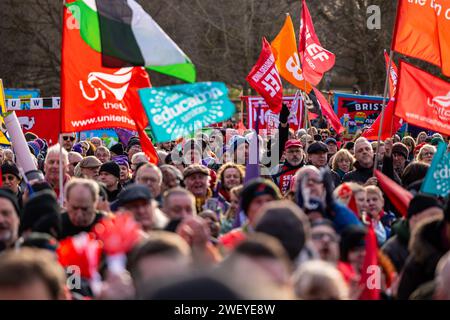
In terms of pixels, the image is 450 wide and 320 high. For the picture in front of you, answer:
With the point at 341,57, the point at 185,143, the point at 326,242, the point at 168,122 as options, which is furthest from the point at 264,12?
the point at 326,242

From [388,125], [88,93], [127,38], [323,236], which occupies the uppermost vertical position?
[127,38]

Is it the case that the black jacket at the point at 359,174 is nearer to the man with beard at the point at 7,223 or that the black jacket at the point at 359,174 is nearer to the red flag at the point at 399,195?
the red flag at the point at 399,195

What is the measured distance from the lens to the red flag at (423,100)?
9.52 metres

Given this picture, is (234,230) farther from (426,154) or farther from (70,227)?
(426,154)

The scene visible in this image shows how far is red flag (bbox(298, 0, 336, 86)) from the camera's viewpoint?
566 inches

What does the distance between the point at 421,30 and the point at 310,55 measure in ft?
14.6

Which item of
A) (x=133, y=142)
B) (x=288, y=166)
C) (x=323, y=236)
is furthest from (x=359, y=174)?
(x=323, y=236)

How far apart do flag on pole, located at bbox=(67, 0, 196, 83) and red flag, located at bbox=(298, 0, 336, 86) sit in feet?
17.6

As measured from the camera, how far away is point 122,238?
5199 mm

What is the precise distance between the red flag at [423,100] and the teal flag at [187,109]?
209 centimetres

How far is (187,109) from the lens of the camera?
834 cm

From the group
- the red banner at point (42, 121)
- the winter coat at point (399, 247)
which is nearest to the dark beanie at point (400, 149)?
the winter coat at point (399, 247)

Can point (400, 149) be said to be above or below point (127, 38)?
below

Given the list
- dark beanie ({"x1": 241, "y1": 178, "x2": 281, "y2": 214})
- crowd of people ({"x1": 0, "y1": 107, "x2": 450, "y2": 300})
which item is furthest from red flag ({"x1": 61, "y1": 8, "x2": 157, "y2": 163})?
dark beanie ({"x1": 241, "y1": 178, "x2": 281, "y2": 214})
